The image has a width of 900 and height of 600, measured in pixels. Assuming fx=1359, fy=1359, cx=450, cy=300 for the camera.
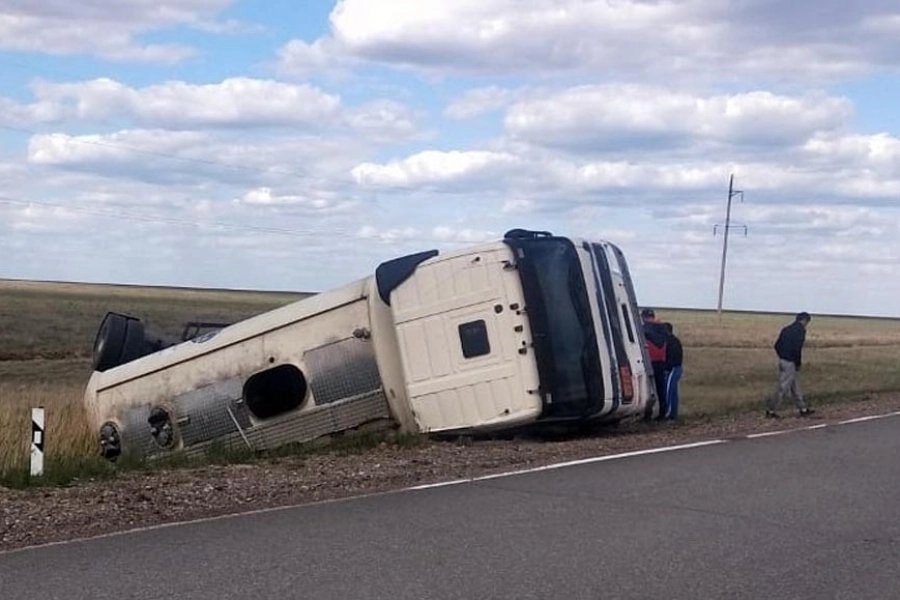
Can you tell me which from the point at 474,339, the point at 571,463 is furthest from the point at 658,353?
the point at 571,463

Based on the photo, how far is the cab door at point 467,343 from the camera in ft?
48.4

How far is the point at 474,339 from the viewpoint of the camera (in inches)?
589

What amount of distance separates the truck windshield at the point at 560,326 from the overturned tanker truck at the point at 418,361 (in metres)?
0.01

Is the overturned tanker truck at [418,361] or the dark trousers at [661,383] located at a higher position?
the overturned tanker truck at [418,361]

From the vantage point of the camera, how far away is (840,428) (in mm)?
16844

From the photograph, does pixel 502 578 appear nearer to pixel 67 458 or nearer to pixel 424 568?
pixel 424 568

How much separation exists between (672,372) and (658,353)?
1.13ft

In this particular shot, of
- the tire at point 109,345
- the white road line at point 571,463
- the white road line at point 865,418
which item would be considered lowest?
the white road line at point 865,418

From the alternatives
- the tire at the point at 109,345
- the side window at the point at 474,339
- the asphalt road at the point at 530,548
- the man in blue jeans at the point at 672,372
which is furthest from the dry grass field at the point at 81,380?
the side window at the point at 474,339

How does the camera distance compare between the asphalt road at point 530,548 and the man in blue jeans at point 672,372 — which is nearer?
the asphalt road at point 530,548

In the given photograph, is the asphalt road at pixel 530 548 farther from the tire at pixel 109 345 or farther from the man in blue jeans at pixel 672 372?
the tire at pixel 109 345

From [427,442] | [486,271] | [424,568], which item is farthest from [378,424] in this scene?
[424,568]

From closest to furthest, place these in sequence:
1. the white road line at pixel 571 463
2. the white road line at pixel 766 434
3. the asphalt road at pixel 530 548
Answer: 1. the asphalt road at pixel 530 548
2. the white road line at pixel 571 463
3. the white road line at pixel 766 434

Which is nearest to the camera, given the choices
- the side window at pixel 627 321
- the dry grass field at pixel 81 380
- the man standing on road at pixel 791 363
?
the dry grass field at pixel 81 380
